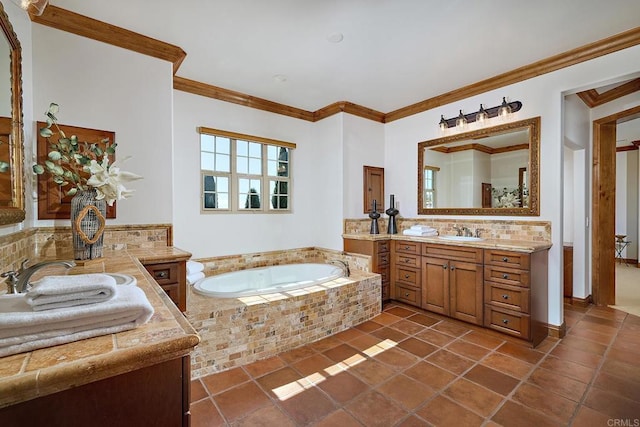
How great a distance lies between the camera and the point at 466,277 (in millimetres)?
2938

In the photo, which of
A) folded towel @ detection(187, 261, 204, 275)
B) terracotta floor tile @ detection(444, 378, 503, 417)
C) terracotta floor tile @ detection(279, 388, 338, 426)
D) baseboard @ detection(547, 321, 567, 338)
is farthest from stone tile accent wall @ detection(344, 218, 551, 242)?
terracotta floor tile @ detection(279, 388, 338, 426)

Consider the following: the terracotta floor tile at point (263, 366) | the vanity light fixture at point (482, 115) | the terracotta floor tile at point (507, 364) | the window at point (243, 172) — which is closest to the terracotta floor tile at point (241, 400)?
the terracotta floor tile at point (263, 366)

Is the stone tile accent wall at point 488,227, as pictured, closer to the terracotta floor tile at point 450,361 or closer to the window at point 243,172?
the window at point 243,172

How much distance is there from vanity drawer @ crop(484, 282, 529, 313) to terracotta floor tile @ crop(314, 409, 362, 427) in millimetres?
1826

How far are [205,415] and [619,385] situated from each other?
2.70m

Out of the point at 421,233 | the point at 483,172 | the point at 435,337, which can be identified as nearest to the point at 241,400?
the point at 435,337

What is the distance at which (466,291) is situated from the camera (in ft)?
9.65

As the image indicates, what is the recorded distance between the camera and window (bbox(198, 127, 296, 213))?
136 inches

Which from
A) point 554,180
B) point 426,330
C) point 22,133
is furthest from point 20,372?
point 554,180

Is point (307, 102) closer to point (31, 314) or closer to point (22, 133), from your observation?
point (22, 133)

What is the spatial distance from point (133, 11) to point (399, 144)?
10.8 ft

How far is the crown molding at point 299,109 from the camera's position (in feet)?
7.13

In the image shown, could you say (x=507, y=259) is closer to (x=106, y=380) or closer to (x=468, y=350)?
(x=468, y=350)

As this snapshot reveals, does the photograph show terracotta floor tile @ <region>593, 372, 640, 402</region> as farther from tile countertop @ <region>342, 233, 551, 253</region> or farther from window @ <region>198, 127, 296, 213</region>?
window @ <region>198, 127, 296, 213</region>
